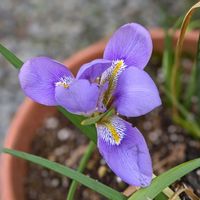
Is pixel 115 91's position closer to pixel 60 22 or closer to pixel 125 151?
pixel 125 151

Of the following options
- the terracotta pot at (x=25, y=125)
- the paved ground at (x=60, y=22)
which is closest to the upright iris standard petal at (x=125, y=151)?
the terracotta pot at (x=25, y=125)

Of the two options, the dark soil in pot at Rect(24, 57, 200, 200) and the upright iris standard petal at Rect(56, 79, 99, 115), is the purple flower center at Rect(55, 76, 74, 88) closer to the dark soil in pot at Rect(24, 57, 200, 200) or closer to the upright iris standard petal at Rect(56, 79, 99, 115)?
the upright iris standard petal at Rect(56, 79, 99, 115)

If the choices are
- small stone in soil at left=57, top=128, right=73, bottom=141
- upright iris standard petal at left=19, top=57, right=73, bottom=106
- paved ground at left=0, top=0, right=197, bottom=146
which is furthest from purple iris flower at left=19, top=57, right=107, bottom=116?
paved ground at left=0, top=0, right=197, bottom=146

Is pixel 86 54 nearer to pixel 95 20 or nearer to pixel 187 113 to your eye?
pixel 187 113

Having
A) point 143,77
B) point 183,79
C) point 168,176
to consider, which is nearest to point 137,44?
point 143,77

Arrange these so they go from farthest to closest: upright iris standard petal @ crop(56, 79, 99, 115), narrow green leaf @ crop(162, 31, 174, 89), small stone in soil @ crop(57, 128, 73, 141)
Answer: small stone in soil @ crop(57, 128, 73, 141), narrow green leaf @ crop(162, 31, 174, 89), upright iris standard petal @ crop(56, 79, 99, 115)

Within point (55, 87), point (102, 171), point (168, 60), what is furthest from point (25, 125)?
A: point (55, 87)

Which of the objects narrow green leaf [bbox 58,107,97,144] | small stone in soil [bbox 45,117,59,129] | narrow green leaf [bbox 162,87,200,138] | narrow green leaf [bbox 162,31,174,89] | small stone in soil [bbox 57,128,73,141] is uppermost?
narrow green leaf [bbox 58,107,97,144]
